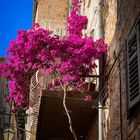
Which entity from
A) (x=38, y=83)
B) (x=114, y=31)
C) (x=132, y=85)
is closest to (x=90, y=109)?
(x=38, y=83)

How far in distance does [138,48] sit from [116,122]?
190cm

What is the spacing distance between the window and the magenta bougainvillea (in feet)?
8.05

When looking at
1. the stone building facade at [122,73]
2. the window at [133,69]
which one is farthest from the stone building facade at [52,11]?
the window at [133,69]

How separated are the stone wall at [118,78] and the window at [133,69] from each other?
0.27 metres

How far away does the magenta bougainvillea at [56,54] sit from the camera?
993 centimetres

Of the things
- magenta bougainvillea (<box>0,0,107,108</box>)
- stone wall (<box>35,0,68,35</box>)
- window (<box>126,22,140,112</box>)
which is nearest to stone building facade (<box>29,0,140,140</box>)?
window (<box>126,22,140,112</box>)

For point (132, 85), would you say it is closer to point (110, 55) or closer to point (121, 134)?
point (121, 134)

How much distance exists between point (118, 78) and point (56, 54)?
2.09 m

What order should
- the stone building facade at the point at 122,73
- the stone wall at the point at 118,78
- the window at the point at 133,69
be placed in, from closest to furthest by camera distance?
1. the window at the point at 133,69
2. the stone building facade at the point at 122,73
3. the stone wall at the point at 118,78

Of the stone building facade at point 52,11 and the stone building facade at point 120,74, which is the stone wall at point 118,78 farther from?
the stone building facade at point 52,11

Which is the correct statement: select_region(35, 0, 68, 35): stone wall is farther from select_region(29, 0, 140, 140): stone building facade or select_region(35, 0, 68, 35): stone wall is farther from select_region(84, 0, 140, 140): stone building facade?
select_region(84, 0, 140, 140): stone building facade

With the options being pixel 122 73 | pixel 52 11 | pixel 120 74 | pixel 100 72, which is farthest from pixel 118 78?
pixel 52 11

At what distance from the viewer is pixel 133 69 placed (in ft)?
23.5

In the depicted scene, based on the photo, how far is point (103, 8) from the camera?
1130 cm
